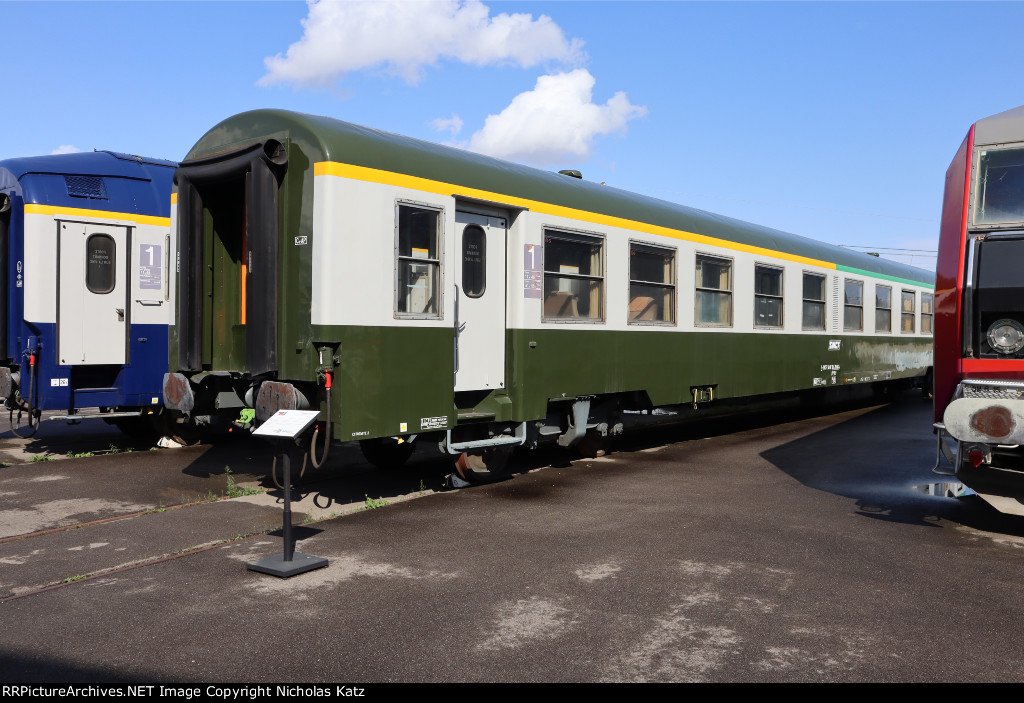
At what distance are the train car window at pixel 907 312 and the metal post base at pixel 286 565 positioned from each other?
16.4 metres

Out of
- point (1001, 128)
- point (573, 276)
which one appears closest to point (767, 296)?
point (573, 276)

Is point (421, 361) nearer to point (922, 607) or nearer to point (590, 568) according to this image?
point (590, 568)

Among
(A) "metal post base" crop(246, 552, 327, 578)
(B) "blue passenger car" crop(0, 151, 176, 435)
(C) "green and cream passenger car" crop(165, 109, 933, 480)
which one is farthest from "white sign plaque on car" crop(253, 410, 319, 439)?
(B) "blue passenger car" crop(0, 151, 176, 435)

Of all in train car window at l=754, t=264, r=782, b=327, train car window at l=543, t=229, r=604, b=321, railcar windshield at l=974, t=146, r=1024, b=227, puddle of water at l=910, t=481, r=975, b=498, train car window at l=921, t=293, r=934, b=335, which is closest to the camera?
railcar windshield at l=974, t=146, r=1024, b=227

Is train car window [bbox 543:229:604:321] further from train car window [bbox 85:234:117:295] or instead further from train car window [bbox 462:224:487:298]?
train car window [bbox 85:234:117:295]

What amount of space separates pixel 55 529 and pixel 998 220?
780 centimetres

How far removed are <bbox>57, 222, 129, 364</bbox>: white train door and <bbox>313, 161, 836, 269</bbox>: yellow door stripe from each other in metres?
4.79

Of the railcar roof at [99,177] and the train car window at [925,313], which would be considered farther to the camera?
the train car window at [925,313]

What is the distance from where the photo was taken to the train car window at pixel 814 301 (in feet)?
47.6

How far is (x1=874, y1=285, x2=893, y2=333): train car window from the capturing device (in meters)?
17.2

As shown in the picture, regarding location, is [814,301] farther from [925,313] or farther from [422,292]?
[422,292]

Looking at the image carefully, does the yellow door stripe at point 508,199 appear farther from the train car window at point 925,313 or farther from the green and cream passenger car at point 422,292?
the train car window at point 925,313

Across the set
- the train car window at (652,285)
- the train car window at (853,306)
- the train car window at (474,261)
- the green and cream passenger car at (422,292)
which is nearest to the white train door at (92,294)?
the green and cream passenger car at (422,292)

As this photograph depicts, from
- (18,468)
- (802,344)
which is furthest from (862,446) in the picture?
(18,468)
